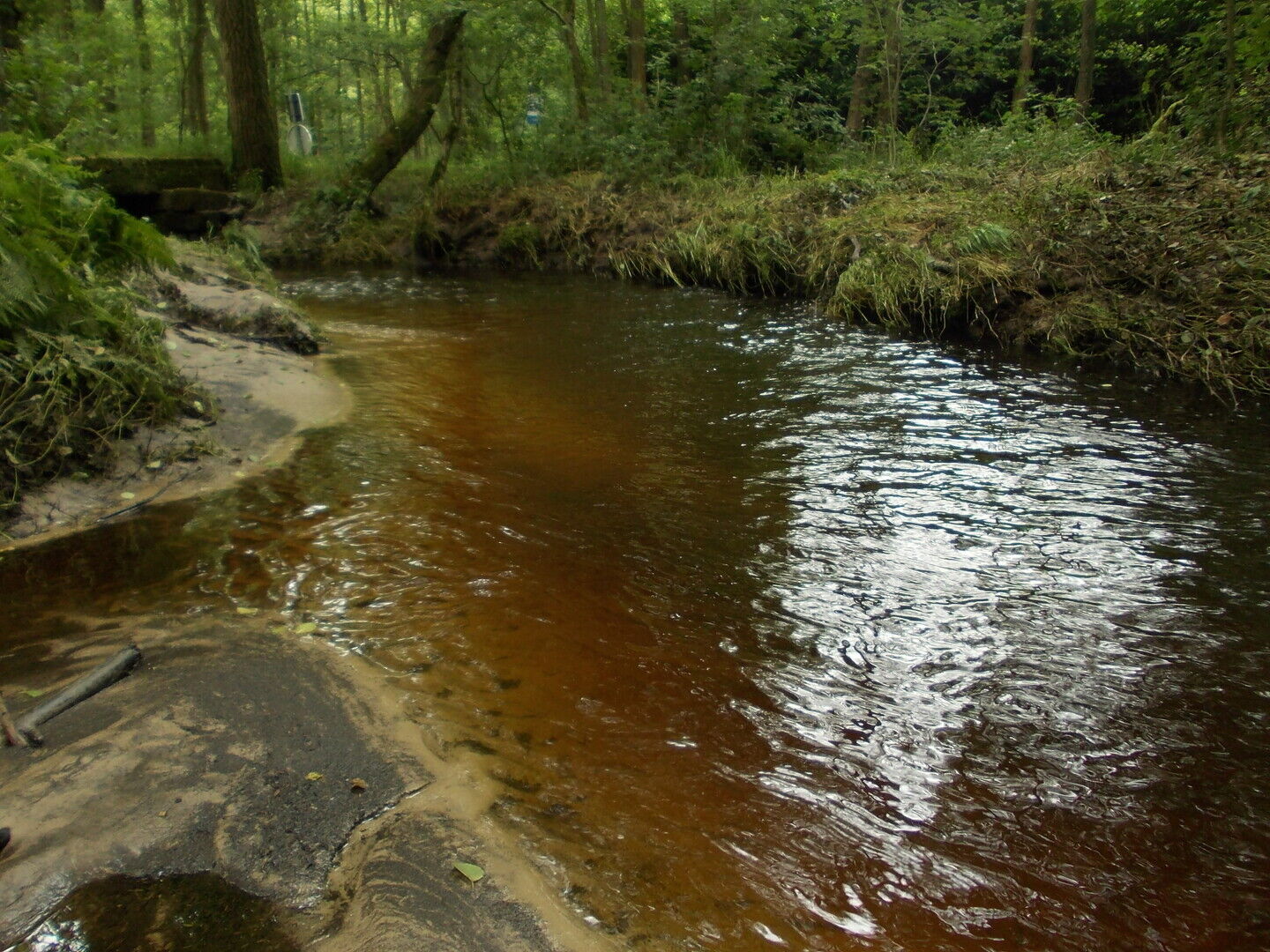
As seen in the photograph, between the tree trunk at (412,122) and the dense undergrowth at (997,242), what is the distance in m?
3.26

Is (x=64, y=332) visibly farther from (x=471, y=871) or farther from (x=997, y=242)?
(x=997, y=242)

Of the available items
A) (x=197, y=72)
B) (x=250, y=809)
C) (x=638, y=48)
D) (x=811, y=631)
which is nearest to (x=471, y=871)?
(x=250, y=809)

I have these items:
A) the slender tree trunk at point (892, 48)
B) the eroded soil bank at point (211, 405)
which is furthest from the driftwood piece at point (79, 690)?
the slender tree trunk at point (892, 48)

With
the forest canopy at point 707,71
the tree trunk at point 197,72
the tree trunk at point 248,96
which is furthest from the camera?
the tree trunk at point 197,72

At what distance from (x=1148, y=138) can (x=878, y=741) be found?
32.1 ft

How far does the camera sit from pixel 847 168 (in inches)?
535

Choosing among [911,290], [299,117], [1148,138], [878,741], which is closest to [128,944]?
[878,741]

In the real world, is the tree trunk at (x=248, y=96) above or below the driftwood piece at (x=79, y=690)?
above

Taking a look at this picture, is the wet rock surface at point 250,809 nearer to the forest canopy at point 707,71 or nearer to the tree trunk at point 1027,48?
the forest canopy at point 707,71

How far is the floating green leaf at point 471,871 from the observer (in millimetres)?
2002

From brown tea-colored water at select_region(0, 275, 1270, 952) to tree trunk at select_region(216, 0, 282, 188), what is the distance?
11219 millimetres

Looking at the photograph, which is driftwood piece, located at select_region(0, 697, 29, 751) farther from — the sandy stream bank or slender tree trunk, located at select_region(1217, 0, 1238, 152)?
slender tree trunk, located at select_region(1217, 0, 1238, 152)

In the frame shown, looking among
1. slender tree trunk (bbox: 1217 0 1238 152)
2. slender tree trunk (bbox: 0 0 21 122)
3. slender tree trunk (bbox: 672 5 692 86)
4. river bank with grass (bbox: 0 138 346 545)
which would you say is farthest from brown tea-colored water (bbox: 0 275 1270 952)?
slender tree trunk (bbox: 672 5 692 86)

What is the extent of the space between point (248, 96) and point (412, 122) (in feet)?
9.44
